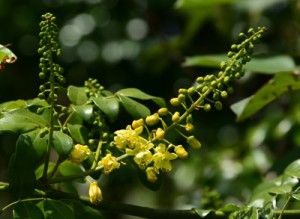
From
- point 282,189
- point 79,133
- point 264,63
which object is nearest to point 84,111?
point 79,133

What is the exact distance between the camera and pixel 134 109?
1420 millimetres

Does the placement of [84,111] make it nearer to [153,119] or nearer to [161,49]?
[153,119]

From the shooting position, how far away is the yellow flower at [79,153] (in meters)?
1.30

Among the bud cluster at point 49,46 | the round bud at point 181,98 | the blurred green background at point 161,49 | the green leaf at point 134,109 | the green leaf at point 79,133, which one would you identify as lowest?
the blurred green background at point 161,49

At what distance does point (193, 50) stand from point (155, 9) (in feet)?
1.01

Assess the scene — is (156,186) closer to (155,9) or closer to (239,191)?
(239,191)

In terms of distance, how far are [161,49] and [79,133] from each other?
217 cm

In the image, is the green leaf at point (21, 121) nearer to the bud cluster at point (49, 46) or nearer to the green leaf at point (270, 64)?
the bud cluster at point (49, 46)

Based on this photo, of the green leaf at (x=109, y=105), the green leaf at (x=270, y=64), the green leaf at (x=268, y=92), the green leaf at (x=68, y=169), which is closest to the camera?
the green leaf at (x=109, y=105)

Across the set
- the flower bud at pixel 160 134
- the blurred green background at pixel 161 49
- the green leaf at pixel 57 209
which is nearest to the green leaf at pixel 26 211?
the green leaf at pixel 57 209

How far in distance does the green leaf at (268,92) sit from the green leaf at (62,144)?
711 millimetres

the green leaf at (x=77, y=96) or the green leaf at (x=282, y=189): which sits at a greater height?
the green leaf at (x=77, y=96)

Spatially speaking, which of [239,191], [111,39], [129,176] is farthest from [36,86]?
[129,176]

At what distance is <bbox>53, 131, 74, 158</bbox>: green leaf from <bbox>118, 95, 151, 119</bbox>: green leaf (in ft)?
0.57
